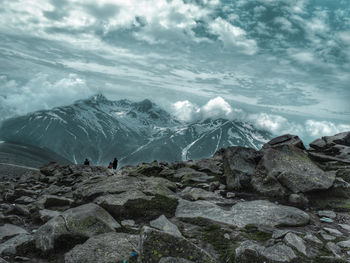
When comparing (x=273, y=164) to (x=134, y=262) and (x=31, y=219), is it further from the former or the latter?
(x=31, y=219)

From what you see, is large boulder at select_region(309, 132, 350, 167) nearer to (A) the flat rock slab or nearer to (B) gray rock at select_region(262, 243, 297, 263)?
(A) the flat rock slab

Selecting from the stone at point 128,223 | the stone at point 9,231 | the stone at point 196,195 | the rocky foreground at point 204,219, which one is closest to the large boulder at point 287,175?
the rocky foreground at point 204,219

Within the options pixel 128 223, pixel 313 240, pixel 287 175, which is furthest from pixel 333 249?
pixel 128 223

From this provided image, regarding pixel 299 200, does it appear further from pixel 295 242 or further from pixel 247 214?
pixel 295 242

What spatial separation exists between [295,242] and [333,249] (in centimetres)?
139

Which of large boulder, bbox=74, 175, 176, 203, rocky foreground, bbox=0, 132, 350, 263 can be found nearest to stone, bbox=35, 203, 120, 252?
rocky foreground, bbox=0, 132, 350, 263

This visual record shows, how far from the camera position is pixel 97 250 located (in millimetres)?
7441

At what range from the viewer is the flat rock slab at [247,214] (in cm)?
1011

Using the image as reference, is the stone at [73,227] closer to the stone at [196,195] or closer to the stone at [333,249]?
the stone at [196,195]

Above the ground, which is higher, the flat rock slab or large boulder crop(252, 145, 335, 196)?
large boulder crop(252, 145, 335, 196)

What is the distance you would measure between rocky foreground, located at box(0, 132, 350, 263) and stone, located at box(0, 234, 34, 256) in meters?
0.04

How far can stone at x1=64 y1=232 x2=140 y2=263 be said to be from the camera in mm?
7141

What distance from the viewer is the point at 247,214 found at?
428 inches

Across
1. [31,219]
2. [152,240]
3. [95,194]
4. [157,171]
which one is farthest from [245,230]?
[157,171]
